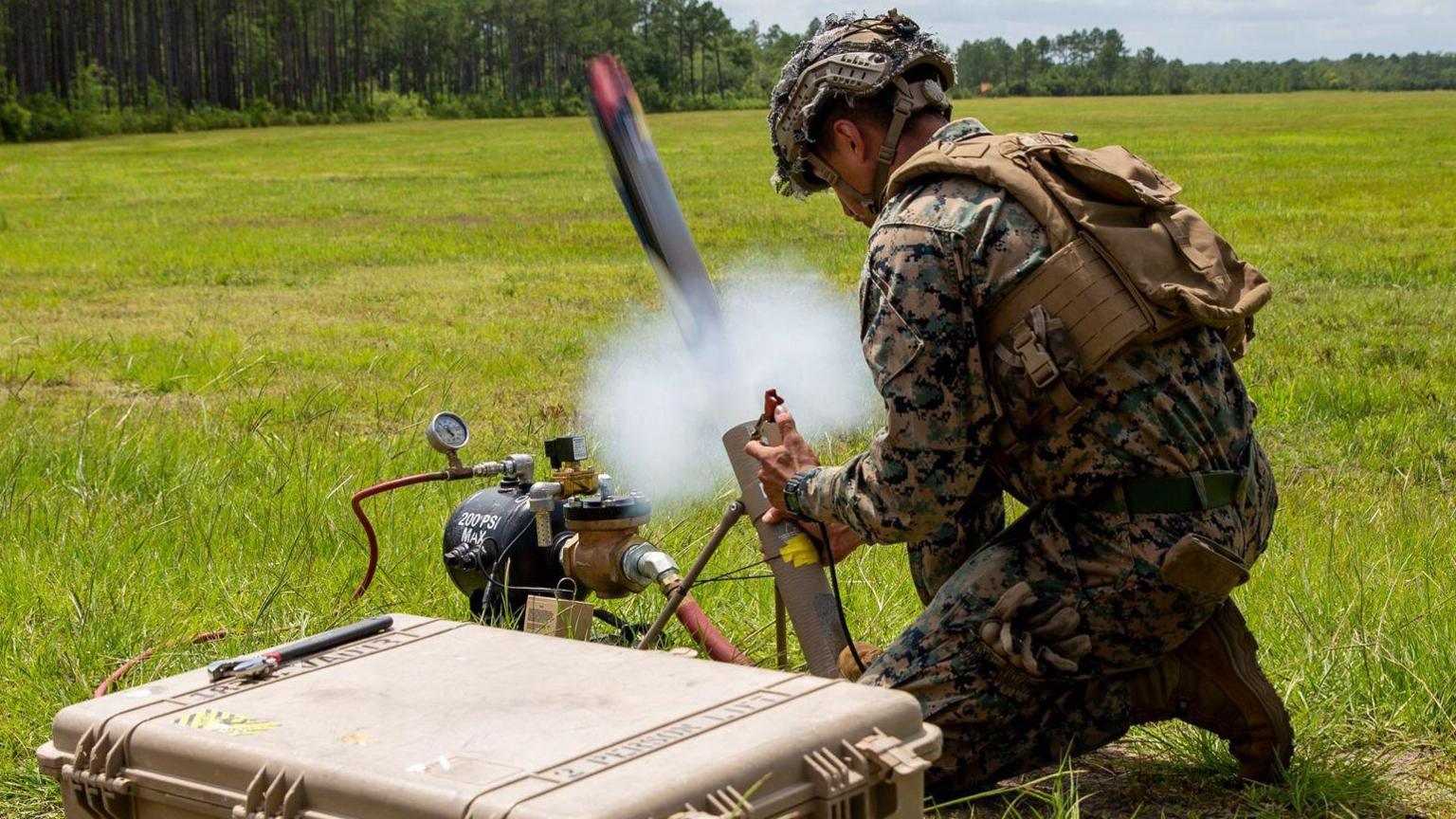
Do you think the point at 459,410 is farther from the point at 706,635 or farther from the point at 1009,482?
the point at 1009,482

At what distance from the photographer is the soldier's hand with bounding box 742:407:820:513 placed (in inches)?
146

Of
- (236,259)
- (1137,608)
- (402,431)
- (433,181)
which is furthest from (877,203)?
(433,181)


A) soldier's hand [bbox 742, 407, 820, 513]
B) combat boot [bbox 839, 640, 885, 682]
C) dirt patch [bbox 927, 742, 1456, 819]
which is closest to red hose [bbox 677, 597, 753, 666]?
combat boot [bbox 839, 640, 885, 682]

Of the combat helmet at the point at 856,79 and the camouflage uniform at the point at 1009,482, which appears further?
the combat helmet at the point at 856,79

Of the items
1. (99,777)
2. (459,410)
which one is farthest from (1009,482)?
(459,410)

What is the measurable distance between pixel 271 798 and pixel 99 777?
0.49m

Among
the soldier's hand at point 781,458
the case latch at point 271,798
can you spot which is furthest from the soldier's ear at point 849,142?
the case latch at point 271,798

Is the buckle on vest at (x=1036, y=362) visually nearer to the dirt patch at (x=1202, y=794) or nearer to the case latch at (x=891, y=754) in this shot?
the dirt patch at (x=1202, y=794)

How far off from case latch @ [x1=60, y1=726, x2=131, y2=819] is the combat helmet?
78.2 inches

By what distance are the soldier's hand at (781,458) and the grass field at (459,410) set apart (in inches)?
32.4

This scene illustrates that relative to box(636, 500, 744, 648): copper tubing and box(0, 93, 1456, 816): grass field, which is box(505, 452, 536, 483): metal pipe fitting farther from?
Answer: box(636, 500, 744, 648): copper tubing

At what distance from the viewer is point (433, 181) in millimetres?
35312

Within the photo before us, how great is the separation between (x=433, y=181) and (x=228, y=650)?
32.1 meters

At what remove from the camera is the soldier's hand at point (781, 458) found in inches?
146
